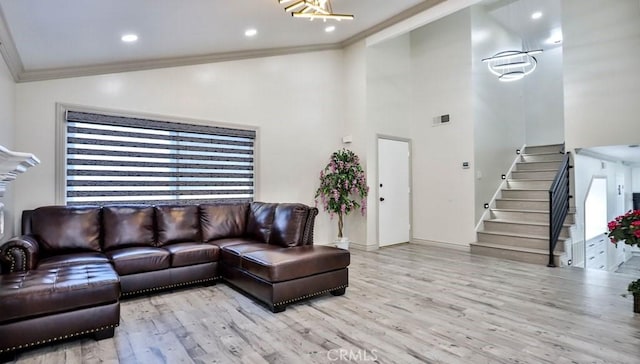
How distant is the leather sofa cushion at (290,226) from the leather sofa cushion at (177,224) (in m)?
1.04

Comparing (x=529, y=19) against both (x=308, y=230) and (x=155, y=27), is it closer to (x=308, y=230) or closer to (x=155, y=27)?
(x=308, y=230)

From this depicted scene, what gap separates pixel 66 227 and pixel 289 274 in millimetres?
2490

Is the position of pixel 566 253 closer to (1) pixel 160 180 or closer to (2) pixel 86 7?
(1) pixel 160 180

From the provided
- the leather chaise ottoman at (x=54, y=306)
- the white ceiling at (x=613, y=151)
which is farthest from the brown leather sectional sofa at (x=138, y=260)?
the white ceiling at (x=613, y=151)

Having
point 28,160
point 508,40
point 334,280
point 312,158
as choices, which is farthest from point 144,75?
point 508,40

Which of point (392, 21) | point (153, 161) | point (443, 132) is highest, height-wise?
point (392, 21)

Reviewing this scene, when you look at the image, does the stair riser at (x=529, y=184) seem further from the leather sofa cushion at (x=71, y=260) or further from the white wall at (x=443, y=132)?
the leather sofa cushion at (x=71, y=260)

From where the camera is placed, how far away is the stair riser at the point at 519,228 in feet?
17.6

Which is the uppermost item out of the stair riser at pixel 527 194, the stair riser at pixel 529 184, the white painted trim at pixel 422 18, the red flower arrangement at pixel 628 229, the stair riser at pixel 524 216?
the white painted trim at pixel 422 18

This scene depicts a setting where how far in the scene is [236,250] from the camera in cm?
372

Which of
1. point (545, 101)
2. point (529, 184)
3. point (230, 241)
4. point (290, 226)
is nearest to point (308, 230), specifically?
point (290, 226)

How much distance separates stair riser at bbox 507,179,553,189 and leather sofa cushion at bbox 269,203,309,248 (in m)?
4.85

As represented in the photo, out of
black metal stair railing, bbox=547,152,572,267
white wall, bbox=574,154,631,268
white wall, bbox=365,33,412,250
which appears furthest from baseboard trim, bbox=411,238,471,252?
white wall, bbox=574,154,631,268

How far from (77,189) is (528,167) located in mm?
7753
